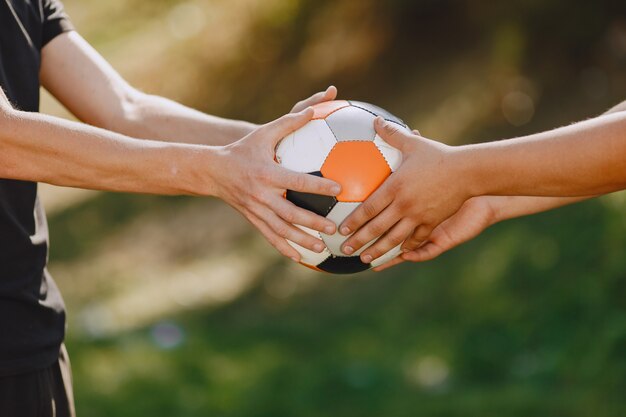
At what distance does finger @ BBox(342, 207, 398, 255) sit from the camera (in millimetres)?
3293

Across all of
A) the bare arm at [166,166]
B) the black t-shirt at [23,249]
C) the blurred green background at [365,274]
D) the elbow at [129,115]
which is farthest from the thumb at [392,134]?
the blurred green background at [365,274]

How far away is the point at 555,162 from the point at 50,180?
1.65 metres

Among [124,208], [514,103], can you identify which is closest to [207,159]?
[514,103]

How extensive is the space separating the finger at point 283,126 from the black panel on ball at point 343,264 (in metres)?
0.48

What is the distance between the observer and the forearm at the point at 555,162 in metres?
3.01

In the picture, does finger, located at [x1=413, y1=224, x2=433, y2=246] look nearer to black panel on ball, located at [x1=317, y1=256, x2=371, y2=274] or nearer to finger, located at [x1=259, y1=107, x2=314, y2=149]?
black panel on ball, located at [x1=317, y1=256, x2=371, y2=274]

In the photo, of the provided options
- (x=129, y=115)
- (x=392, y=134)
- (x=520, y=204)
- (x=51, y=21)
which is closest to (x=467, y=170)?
(x=392, y=134)

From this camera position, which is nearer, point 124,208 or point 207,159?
point 207,159

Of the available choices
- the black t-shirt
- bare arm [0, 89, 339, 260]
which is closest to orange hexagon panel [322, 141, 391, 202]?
bare arm [0, 89, 339, 260]

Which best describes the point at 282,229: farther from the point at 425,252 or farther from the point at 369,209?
the point at 425,252

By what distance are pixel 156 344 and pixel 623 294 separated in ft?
10.8

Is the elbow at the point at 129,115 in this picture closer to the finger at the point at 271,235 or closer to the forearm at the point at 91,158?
the forearm at the point at 91,158

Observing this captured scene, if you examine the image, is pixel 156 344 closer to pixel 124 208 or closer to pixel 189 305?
pixel 189 305

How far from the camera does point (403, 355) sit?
6.21m
